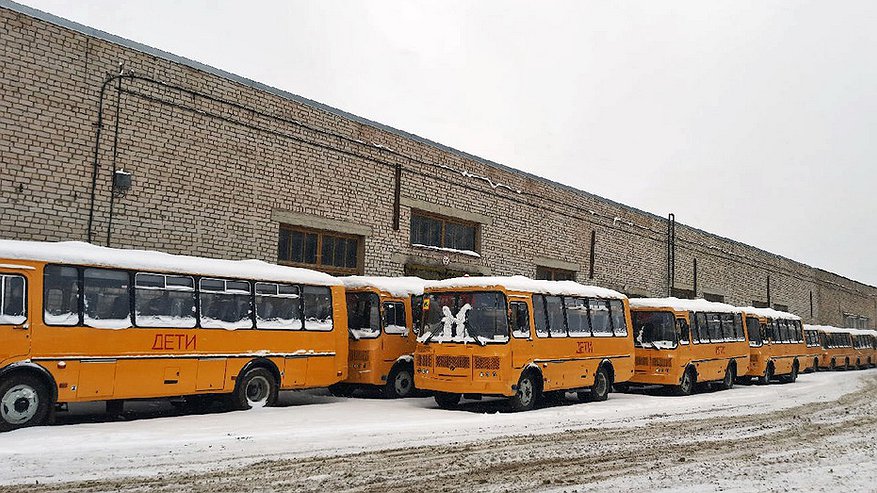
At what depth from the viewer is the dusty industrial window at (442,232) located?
21002mm

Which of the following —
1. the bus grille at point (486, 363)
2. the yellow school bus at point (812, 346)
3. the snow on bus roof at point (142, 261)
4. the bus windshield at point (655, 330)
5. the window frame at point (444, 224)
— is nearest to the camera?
the snow on bus roof at point (142, 261)

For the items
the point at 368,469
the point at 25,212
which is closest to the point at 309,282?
the point at 25,212

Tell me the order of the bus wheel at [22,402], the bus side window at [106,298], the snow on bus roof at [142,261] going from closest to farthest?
1. the bus wheel at [22,402]
2. the snow on bus roof at [142,261]
3. the bus side window at [106,298]

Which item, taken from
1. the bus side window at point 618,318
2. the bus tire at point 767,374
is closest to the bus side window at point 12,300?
the bus side window at point 618,318

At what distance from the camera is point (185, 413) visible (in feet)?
40.4

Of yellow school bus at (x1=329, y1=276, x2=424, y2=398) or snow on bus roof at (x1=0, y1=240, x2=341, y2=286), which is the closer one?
snow on bus roof at (x1=0, y1=240, x2=341, y2=286)

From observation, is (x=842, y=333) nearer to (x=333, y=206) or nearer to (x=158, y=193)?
(x=333, y=206)

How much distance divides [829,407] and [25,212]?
1601 cm

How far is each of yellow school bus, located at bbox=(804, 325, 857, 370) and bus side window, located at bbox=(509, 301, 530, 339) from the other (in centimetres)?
2347

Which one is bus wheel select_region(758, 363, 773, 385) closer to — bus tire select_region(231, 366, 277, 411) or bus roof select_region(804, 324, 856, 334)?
bus roof select_region(804, 324, 856, 334)

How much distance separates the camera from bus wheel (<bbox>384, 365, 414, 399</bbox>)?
51.9 feet

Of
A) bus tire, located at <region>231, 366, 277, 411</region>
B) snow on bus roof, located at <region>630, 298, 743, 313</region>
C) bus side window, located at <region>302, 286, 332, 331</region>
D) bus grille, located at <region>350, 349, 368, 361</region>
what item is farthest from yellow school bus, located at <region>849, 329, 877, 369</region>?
bus tire, located at <region>231, 366, 277, 411</region>

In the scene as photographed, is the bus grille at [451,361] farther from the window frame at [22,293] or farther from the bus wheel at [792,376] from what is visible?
the bus wheel at [792,376]

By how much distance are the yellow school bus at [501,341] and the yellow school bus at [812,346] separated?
18929 millimetres
